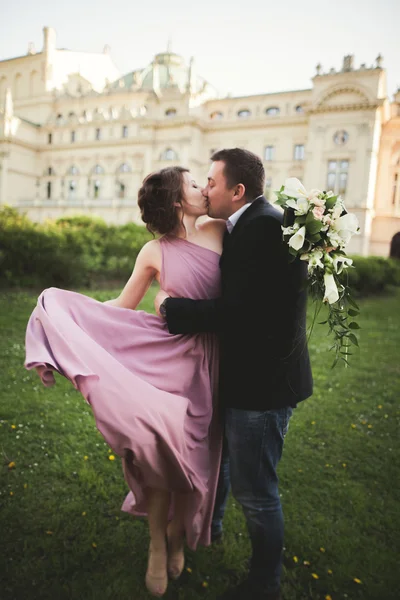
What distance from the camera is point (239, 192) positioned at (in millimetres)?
2492

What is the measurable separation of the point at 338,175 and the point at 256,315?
43157mm

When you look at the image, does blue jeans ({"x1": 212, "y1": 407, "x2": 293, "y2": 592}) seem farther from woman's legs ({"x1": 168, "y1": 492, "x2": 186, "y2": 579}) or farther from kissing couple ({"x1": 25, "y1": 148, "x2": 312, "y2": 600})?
woman's legs ({"x1": 168, "y1": 492, "x2": 186, "y2": 579})

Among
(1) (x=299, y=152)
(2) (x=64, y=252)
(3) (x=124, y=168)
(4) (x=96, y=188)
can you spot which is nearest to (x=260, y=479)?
(2) (x=64, y=252)

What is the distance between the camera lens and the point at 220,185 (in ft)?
8.23

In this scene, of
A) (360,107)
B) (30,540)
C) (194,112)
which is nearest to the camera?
(30,540)

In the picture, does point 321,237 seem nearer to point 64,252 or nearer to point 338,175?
point 64,252

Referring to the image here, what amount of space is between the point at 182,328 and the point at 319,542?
223cm

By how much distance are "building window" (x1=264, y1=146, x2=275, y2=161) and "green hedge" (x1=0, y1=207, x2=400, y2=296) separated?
31.6 m

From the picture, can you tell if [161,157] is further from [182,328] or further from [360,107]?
[182,328]

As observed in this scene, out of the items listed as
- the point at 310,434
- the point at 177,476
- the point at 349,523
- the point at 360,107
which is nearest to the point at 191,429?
the point at 177,476

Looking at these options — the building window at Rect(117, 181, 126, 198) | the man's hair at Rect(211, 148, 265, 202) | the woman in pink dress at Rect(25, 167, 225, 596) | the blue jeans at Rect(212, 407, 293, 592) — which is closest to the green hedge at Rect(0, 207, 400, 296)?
the woman in pink dress at Rect(25, 167, 225, 596)

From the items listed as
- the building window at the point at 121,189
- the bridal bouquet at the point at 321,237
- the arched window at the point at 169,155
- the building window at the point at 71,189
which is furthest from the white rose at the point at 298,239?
the building window at the point at 71,189

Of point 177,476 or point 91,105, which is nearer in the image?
point 177,476

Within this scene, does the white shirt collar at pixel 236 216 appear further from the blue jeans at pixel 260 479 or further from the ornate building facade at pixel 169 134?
the ornate building facade at pixel 169 134
